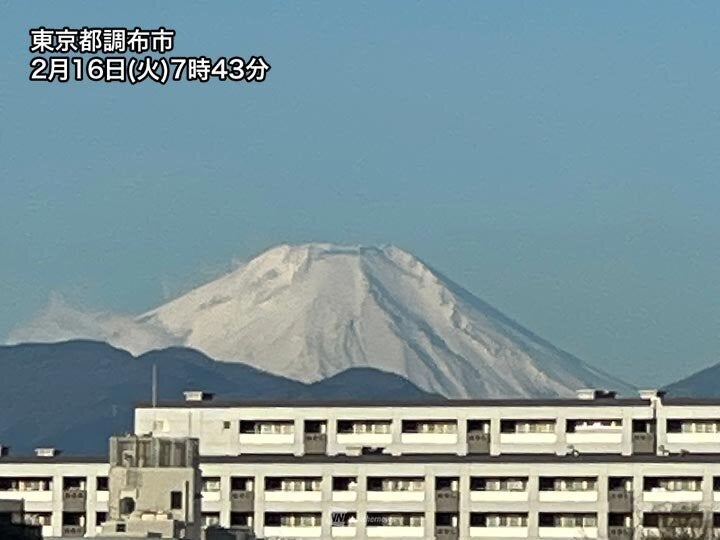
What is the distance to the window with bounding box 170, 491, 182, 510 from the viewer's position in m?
193

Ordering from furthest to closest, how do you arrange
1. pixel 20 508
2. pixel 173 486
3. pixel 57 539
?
pixel 173 486
pixel 57 539
pixel 20 508

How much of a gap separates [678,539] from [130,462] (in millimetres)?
31625

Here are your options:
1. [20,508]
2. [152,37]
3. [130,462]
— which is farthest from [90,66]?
[130,462]

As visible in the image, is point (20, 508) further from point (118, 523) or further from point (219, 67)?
point (118, 523)

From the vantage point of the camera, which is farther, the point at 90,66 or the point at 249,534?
the point at 249,534

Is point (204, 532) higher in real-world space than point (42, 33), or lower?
lower

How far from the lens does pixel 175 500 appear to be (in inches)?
7648

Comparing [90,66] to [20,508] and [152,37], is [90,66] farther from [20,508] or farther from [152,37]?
[20,508]

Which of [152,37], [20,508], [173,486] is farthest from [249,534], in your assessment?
[152,37]

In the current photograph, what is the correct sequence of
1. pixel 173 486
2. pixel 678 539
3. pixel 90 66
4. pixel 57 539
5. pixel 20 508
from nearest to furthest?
pixel 90 66 → pixel 20 508 → pixel 57 539 → pixel 678 539 → pixel 173 486

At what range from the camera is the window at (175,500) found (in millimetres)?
193125

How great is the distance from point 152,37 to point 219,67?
4.03m

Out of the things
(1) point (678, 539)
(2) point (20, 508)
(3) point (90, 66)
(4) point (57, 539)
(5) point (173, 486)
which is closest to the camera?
(3) point (90, 66)

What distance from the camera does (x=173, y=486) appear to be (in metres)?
196
